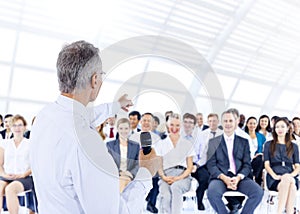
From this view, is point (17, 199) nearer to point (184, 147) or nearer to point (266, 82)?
point (184, 147)

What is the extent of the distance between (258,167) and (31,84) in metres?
5.36

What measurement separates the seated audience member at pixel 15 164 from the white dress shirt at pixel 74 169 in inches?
81.0

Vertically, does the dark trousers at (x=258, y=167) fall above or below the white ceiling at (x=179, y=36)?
below

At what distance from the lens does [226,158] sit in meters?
3.00

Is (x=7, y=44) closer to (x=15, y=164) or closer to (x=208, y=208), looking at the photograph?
(x=15, y=164)

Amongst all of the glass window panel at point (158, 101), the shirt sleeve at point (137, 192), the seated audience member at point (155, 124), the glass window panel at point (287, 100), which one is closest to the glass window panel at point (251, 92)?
the glass window panel at point (287, 100)

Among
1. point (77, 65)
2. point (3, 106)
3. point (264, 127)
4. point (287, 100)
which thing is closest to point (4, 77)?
point (3, 106)

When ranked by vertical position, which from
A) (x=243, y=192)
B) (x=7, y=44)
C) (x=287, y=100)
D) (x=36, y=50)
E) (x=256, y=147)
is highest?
(x=7, y=44)

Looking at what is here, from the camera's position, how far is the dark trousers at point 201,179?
331 centimetres

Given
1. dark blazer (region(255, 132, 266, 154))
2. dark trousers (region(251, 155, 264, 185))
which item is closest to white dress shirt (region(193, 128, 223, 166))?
dark trousers (region(251, 155, 264, 185))

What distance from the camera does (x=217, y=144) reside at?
2969 mm

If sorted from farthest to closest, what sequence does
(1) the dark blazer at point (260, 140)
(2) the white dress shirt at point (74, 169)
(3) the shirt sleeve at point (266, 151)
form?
(1) the dark blazer at point (260, 140)
(3) the shirt sleeve at point (266, 151)
(2) the white dress shirt at point (74, 169)

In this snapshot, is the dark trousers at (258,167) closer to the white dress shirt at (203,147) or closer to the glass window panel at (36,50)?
the white dress shirt at (203,147)

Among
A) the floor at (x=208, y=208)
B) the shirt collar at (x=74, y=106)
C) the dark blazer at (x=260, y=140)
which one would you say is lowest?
the floor at (x=208, y=208)
